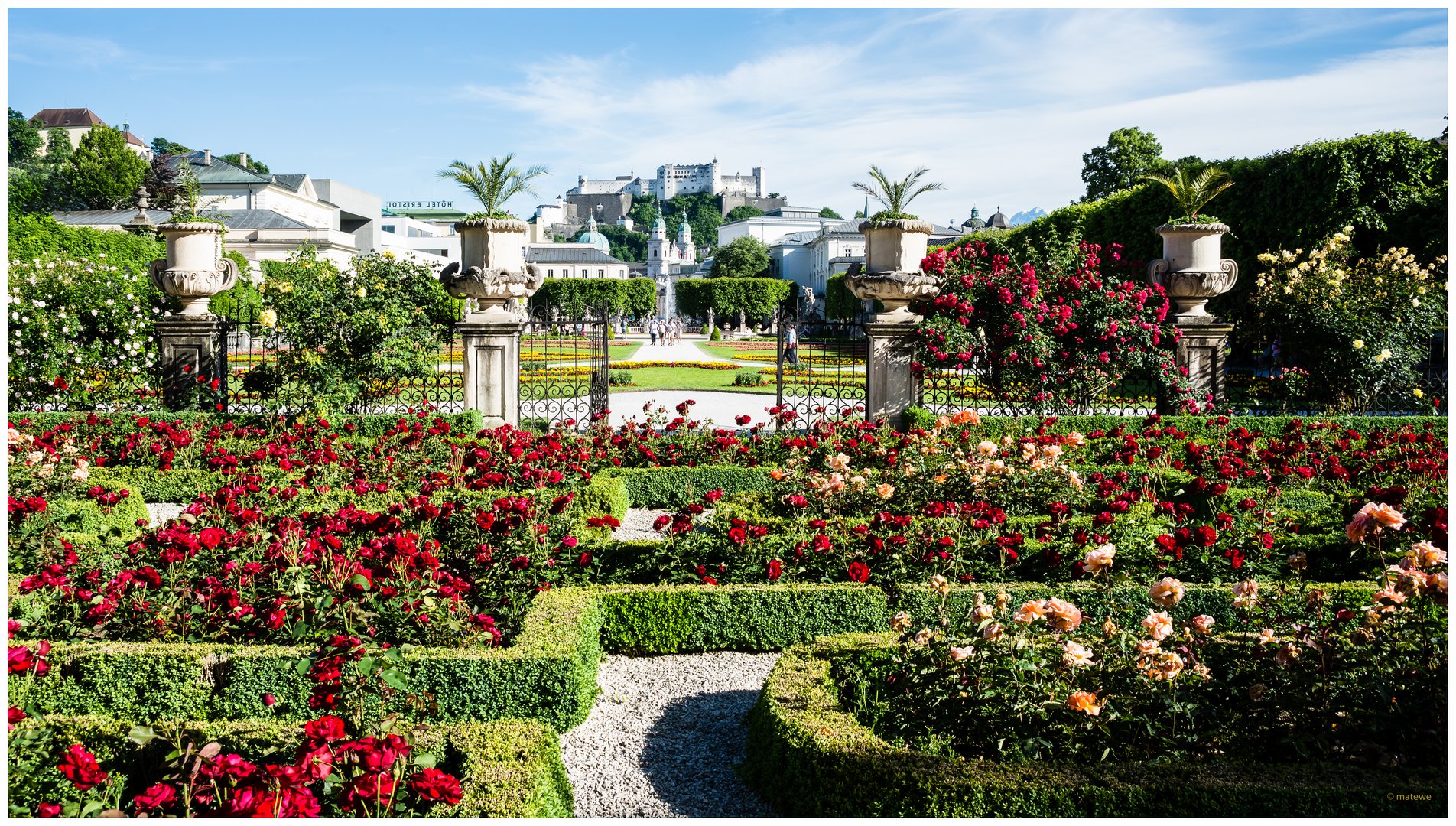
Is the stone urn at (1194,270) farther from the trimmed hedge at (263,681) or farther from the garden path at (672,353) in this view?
the garden path at (672,353)

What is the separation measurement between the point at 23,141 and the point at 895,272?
60.1 metres

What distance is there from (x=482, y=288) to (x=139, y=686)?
21.1 feet

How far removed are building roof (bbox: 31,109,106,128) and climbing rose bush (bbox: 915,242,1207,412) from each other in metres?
84.9

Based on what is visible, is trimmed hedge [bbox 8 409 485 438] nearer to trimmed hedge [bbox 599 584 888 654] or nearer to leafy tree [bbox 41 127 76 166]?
trimmed hedge [bbox 599 584 888 654]

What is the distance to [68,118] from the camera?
77250 mm

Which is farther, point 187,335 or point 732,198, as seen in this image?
point 732,198

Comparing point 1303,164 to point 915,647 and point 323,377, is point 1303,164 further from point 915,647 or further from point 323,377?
point 915,647

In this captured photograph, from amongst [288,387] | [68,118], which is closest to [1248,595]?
[288,387]

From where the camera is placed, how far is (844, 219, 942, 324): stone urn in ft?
31.7

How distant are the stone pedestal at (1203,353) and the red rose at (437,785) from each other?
29.7ft

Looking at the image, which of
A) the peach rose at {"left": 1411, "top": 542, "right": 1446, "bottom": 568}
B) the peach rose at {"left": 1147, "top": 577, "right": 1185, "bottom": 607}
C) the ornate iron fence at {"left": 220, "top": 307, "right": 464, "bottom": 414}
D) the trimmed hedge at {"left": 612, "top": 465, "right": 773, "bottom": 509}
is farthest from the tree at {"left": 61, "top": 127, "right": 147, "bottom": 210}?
the peach rose at {"left": 1411, "top": 542, "right": 1446, "bottom": 568}

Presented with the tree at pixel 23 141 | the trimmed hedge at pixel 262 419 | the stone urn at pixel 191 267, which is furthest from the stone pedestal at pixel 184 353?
the tree at pixel 23 141

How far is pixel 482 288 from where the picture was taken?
975cm

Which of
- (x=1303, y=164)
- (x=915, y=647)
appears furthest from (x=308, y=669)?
(x=1303, y=164)
